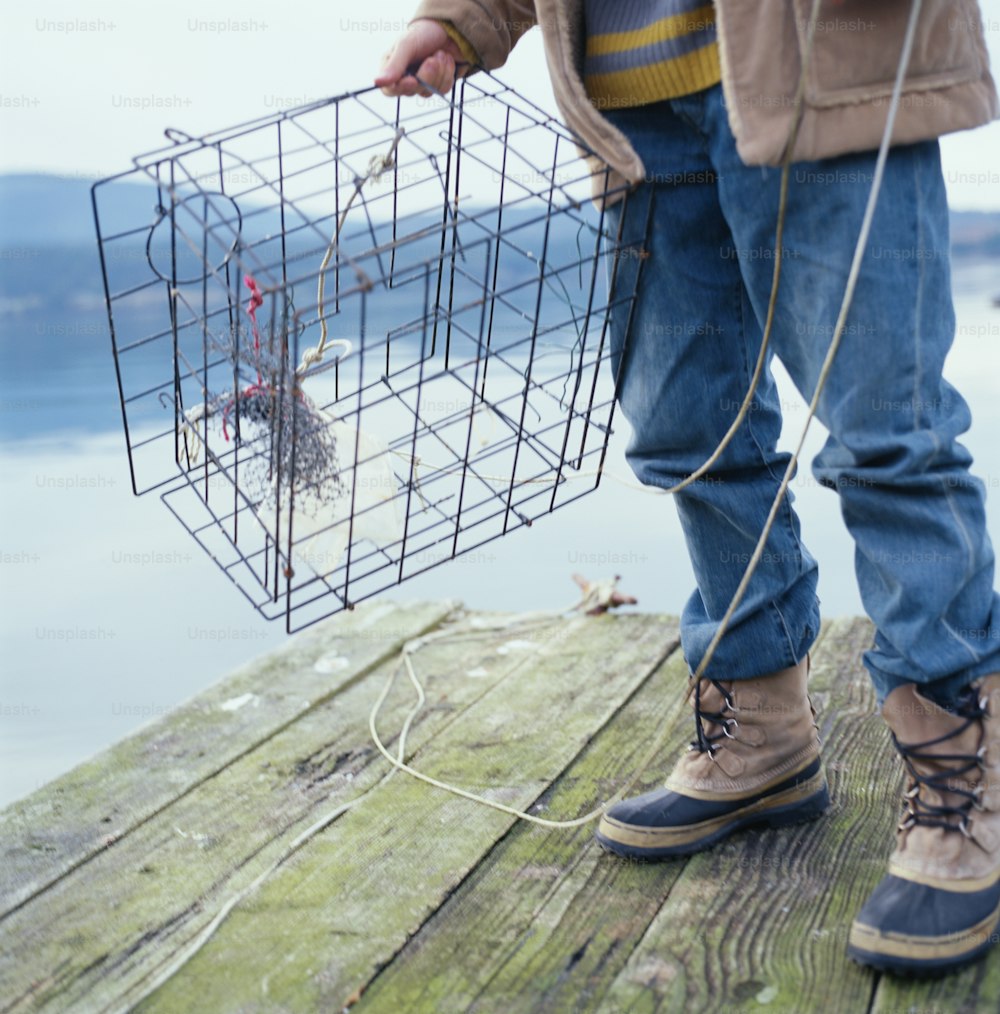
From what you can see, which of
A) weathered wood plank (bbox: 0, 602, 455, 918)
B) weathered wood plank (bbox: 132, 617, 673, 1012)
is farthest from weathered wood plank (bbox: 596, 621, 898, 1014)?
weathered wood plank (bbox: 0, 602, 455, 918)

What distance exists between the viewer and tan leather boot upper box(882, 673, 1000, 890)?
948mm

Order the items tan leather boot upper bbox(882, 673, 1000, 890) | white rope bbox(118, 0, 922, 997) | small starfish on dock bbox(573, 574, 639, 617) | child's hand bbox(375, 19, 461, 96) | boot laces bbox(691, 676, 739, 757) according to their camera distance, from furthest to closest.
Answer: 1. small starfish on dock bbox(573, 574, 639, 617)
2. boot laces bbox(691, 676, 739, 757)
3. child's hand bbox(375, 19, 461, 96)
4. tan leather boot upper bbox(882, 673, 1000, 890)
5. white rope bbox(118, 0, 922, 997)

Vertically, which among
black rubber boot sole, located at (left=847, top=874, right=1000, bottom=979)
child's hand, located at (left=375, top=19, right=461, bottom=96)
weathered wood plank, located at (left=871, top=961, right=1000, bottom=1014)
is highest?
child's hand, located at (left=375, top=19, right=461, bottom=96)

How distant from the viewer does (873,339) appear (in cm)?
89

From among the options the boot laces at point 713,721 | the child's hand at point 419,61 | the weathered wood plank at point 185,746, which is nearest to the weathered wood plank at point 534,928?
the boot laces at point 713,721

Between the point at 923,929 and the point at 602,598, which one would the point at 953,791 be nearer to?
the point at 923,929

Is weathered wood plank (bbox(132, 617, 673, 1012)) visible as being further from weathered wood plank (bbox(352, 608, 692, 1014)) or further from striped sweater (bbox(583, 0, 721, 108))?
striped sweater (bbox(583, 0, 721, 108))

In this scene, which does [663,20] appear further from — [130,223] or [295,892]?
[295,892]

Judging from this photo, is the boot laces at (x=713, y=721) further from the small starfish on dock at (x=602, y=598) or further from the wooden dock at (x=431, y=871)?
the small starfish on dock at (x=602, y=598)

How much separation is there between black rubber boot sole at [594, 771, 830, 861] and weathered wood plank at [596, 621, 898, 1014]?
1 cm

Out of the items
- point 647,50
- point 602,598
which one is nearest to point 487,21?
point 647,50

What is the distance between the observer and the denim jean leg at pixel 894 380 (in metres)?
0.88

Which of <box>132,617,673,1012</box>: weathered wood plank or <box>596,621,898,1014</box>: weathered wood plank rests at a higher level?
<box>596,621,898,1014</box>: weathered wood plank

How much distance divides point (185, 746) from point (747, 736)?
2.32 ft
